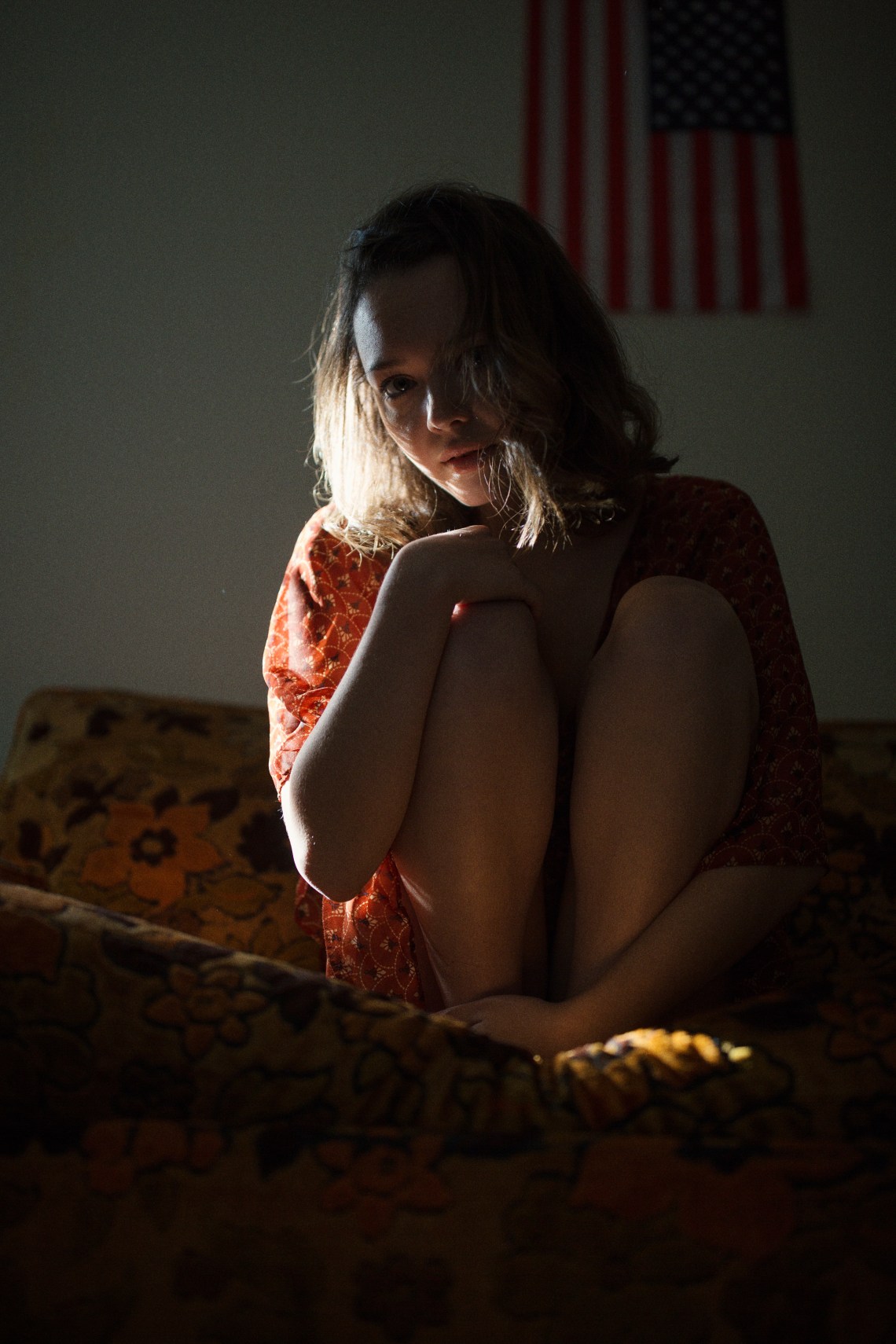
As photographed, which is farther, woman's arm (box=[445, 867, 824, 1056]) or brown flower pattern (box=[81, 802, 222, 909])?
brown flower pattern (box=[81, 802, 222, 909])

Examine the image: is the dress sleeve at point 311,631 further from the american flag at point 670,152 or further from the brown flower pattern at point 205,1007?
the american flag at point 670,152

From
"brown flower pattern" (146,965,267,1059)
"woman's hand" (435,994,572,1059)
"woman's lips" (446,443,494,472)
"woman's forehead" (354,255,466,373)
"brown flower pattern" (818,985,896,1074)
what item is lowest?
"woman's hand" (435,994,572,1059)

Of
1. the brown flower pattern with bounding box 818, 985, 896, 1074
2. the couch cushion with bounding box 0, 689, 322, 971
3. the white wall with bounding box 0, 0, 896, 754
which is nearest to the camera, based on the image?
A: the brown flower pattern with bounding box 818, 985, 896, 1074

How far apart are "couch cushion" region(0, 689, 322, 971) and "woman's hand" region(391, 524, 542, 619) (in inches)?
19.5

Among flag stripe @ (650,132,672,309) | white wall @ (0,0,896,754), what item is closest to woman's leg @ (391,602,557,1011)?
white wall @ (0,0,896,754)

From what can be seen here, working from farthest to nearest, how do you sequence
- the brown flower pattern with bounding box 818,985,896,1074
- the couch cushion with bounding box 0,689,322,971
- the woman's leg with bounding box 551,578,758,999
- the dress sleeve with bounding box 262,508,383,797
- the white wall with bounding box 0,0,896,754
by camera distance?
the white wall with bounding box 0,0,896,754 → the couch cushion with bounding box 0,689,322,971 → the dress sleeve with bounding box 262,508,383,797 → the woman's leg with bounding box 551,578,758,999 → the brown flower pattern with bounding box 818,985,896,1074

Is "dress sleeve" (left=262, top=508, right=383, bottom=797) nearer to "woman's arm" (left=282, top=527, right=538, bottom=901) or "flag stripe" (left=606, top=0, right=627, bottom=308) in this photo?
"woman's arm" (left=282, top=527, right=538, bottom=901)

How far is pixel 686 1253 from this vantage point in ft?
1.59

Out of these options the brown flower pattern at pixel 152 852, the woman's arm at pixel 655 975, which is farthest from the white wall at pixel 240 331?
the woman's arm at pixel 655 975

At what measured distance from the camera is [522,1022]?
0.68m

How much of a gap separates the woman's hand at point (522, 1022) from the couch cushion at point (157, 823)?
435 millimetres

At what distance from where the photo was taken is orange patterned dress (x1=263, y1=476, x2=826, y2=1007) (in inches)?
30.4

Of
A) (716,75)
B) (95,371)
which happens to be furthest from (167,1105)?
(716,75)

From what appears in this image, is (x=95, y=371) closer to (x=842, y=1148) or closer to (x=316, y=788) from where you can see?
(x=316, y=788)
